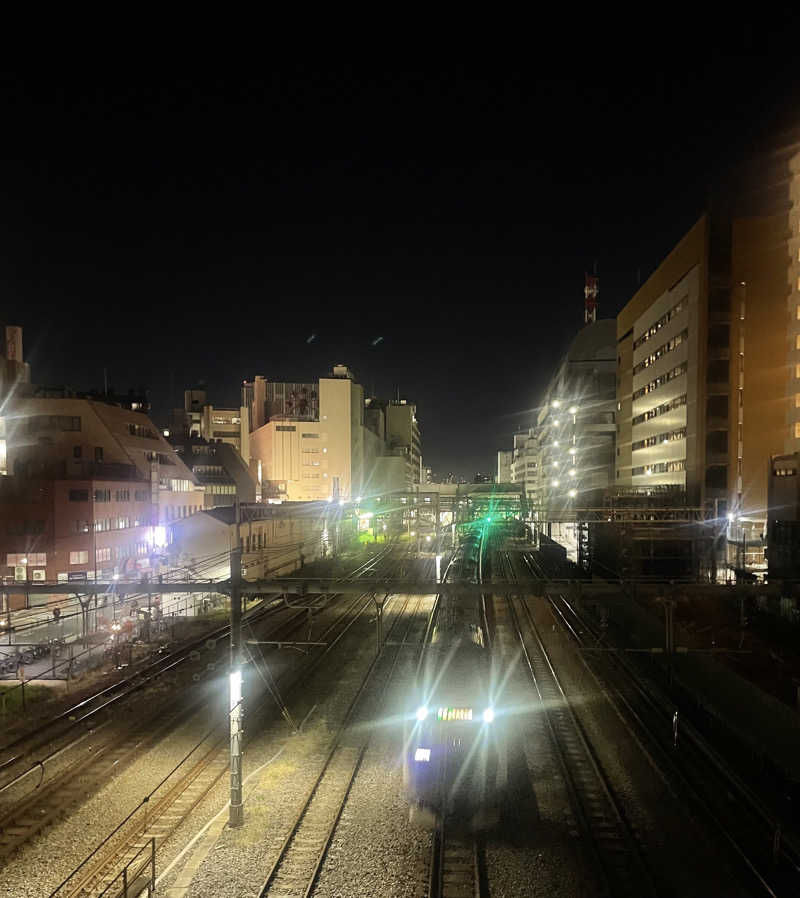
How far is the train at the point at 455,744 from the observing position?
345 inches

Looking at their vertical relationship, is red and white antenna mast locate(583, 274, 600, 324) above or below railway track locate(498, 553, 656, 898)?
above

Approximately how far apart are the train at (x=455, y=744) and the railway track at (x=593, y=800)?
1390 mm

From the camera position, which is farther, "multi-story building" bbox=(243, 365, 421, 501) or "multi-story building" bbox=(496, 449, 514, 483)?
"multi-story building" bbox=(496, 449, 514, 483)

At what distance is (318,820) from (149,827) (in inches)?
100

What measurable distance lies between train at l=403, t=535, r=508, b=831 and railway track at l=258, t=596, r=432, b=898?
1.22 metres

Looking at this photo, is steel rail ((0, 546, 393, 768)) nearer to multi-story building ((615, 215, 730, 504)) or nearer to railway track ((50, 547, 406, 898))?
railway track ((50, 547, 406, 898))

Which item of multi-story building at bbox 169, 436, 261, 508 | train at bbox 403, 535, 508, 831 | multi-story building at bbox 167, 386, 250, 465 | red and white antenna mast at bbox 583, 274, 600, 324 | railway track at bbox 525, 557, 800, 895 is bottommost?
railway track at bbox 525, 557, 800, 895

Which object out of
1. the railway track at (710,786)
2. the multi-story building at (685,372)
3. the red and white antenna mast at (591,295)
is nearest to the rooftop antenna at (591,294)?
the red and white antenna mast at (591,295)

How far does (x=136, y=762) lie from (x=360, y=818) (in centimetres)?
466

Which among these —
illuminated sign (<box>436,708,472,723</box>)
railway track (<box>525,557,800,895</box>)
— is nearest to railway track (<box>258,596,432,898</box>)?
illuminated sign (<box>436,708,472,723</box>)

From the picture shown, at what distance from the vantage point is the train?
8766 mm

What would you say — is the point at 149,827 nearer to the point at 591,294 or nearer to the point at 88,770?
the point at 88,770

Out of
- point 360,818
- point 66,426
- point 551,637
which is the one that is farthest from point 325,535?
point 360,818

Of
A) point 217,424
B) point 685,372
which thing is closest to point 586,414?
point 685,372
